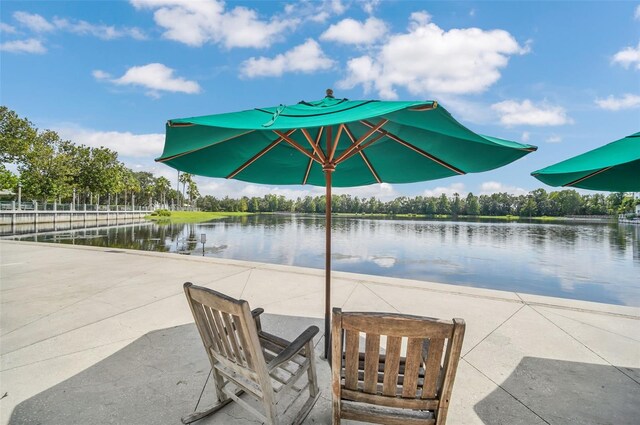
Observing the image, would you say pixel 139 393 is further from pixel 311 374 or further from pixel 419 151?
pixel 419 151

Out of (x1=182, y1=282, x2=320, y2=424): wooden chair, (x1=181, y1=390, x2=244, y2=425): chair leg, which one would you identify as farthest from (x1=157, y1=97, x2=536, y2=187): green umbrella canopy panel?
(x1=181, y1=390, x2=244, y2=425): chair leg

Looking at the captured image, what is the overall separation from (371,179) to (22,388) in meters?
4.19

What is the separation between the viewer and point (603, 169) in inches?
100

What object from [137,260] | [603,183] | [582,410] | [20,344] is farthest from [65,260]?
[603,183]

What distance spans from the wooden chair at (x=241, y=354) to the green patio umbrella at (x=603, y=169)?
2.39 m

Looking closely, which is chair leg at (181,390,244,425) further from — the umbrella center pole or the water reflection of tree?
the water reflection of tree

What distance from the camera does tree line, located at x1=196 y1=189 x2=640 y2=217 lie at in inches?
3920

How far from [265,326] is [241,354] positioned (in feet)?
6.50

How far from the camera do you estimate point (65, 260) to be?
24.2ft

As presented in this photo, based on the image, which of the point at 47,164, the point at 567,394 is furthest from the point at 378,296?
the point at 47,164

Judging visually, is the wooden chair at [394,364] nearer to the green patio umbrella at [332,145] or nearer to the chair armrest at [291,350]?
the chair armrest at [291,350]

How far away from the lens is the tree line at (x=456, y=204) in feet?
327

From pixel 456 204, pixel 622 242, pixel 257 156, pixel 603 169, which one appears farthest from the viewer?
pixel 456 204

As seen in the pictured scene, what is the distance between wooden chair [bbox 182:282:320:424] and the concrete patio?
0.99ft
